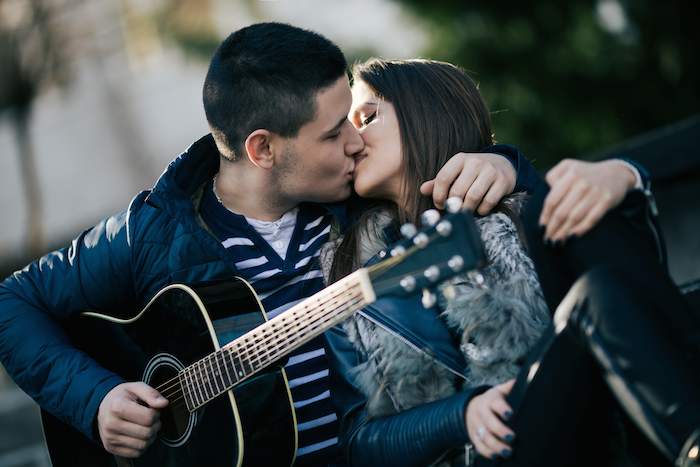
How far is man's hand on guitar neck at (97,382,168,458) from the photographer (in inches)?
88.3

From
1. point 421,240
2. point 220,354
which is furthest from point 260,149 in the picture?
point 421,240

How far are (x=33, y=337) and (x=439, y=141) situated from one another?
123cm

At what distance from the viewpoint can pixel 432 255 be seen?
5.82ft

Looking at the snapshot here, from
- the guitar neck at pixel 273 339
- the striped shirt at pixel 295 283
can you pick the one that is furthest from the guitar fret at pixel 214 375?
the striped shirt at pixel 295 283

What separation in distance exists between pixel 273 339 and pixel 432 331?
1.24ft

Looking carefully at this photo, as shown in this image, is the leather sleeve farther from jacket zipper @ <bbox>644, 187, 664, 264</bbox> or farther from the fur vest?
jacket zipper @ <bbox>644, 187, 664, 264</bbox>

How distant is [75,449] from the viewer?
98.3 inches

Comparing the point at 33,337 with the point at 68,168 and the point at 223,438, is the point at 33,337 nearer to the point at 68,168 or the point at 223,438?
the point at 223,438

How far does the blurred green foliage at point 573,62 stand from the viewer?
602 cm

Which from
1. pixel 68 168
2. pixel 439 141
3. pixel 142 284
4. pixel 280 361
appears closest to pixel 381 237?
pixel 439 141

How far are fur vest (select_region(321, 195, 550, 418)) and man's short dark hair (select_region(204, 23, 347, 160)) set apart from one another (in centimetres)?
63

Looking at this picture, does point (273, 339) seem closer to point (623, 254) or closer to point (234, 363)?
point (234, 363)

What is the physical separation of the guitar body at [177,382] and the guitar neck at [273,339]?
0.03 metres

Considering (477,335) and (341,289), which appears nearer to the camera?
(341,289)
